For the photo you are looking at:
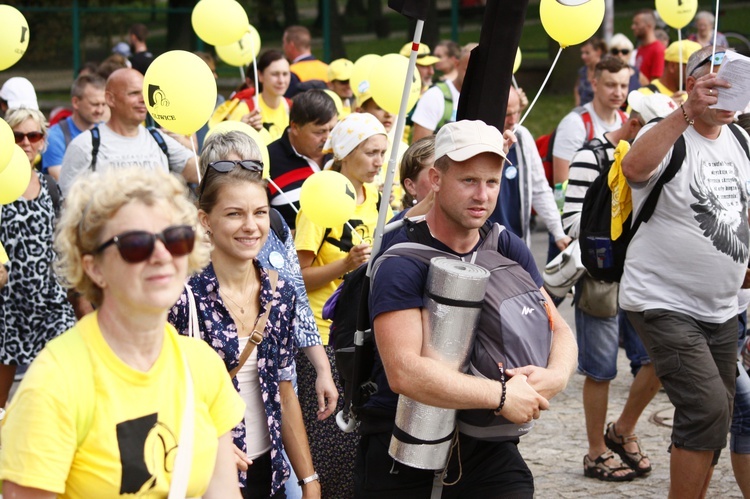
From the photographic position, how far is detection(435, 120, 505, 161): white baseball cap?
12.2ft

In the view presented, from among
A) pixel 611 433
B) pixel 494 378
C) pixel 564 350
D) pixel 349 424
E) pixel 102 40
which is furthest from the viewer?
pixel 102 40

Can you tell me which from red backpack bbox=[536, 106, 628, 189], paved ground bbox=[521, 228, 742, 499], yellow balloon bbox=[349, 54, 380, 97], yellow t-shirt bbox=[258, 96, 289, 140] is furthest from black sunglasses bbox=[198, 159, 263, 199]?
yellow t-shirt bbox=[258, 96, 289, 140]

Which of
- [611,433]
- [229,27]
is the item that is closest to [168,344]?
[611,433]

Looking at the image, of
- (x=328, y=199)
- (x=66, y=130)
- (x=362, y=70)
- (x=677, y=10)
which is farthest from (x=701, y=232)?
(x=66, y=130)

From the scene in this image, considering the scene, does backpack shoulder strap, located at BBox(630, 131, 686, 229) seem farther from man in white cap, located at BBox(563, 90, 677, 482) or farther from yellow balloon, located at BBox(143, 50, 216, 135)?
yellow balloon, located at BBox(143, 50, 216, 135)

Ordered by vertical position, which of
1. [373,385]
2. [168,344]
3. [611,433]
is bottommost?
[611,433]

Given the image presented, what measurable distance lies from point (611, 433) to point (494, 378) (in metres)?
3.22

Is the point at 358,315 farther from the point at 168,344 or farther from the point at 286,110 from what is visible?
the point at 286,110

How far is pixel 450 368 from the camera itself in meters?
3.53

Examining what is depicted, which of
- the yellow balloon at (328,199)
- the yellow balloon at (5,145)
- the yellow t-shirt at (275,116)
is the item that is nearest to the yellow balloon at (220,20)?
the yellow t-shirt at (275,116)

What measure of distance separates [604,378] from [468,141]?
313cm

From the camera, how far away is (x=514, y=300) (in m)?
3.63

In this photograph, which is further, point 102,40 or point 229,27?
point 102,40

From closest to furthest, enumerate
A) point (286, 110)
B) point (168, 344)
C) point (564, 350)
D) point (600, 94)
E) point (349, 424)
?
point (168, 344)
point (564, 350)
point (349, 424)
point (600, 94)
point (286, 110)
